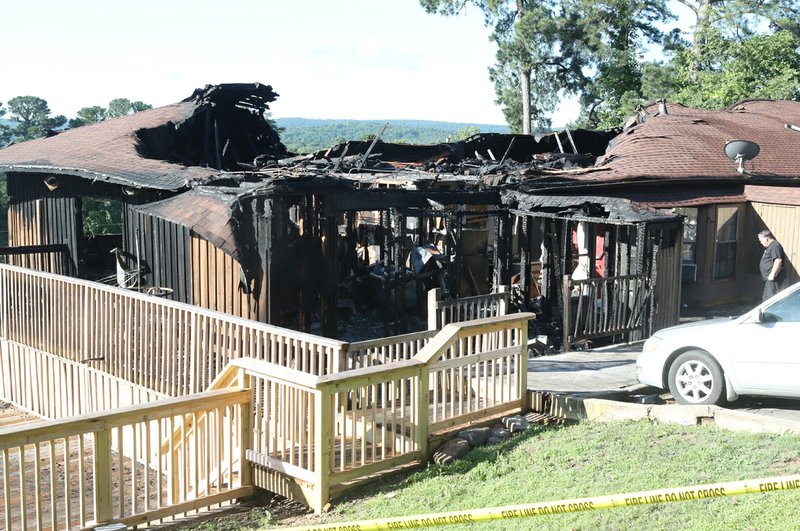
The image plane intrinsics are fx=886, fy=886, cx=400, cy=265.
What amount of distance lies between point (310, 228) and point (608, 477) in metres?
6.86

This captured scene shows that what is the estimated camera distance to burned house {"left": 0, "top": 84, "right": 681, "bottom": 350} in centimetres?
1262

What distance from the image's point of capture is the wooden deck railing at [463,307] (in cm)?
1185

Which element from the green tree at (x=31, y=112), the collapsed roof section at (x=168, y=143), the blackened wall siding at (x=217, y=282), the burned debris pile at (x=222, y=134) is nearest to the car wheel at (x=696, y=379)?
the blackened wall siding at (x=217, y=282)

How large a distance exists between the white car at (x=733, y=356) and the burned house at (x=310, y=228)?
2870 millimetres

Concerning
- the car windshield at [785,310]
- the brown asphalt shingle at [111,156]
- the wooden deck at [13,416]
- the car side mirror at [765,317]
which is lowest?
the wooden deck at [13,416]

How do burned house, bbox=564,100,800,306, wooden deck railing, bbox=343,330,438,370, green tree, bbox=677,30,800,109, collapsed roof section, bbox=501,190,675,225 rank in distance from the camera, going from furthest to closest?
green tree, bbox=677,30,800,109 → burned house, bbox=564,100,800,306 → collapsed roof section, bbox=501,190,675,225 → wooden deck railing, bbox=343,330,438,370

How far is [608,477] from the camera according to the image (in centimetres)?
710

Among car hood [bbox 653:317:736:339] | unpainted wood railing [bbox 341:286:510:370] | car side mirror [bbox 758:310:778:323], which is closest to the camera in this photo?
unpainted wood railing [bbox 341:286:510:370]

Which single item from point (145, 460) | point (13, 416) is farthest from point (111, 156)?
point (145, 460)

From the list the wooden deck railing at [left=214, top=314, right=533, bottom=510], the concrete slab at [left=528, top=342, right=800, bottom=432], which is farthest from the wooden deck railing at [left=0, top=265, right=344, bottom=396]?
the concrete slab at [left=528, top=342, right=800, bottom=432]

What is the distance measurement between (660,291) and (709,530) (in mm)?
8487

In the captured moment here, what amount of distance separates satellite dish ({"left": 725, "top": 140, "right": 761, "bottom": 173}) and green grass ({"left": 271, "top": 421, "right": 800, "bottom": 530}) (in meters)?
10.8

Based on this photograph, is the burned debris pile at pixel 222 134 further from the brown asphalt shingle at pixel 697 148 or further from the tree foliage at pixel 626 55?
the tree foliage at pixel 626 55

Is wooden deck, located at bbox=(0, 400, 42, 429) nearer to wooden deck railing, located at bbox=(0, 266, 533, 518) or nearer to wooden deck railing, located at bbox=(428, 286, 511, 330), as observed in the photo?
wooden deck railing, located at bbox=(0, 266, 533, 518)
